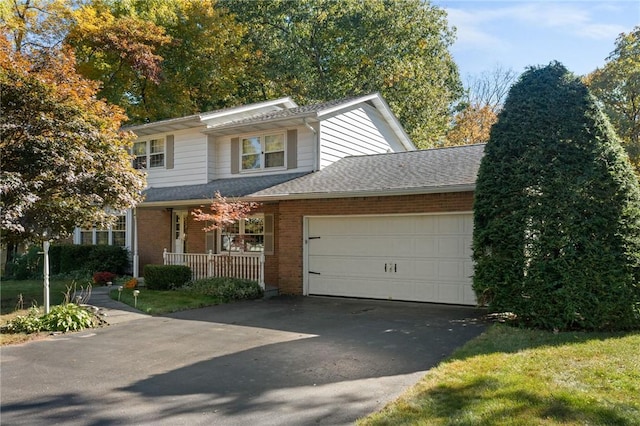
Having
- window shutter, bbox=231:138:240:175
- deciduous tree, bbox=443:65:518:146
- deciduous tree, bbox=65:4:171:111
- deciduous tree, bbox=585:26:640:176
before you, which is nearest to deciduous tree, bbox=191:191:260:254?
window shutter, bbox=231:138:240:175

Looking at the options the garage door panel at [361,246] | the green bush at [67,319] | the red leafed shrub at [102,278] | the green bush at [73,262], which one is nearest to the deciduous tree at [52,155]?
the green bush at [67,319]

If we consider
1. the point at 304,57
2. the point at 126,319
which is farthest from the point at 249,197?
the point at 304,57

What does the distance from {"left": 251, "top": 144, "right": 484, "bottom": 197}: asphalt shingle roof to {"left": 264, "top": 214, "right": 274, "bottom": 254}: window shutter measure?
3.82 ft

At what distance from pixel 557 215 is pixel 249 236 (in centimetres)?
935

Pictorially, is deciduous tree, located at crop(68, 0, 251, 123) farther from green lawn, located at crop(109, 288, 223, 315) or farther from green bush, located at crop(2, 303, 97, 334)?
green bush, located at crop(2, 303, 97, 334)

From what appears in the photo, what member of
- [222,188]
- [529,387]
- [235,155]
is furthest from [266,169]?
[529,387]

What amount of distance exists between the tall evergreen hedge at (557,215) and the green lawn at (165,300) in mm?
6699

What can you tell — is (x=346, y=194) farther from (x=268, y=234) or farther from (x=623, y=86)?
(x=623, y=86)

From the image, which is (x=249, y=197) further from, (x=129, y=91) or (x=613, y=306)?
(x=129, y=91)

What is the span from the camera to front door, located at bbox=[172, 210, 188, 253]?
16406 millimetres

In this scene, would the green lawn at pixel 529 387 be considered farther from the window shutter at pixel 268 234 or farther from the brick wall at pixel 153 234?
the brick wall at pixel 153 234

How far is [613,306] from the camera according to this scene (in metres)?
7.44

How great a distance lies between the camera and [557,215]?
7.82m

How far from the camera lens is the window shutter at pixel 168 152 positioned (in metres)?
17.2
